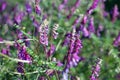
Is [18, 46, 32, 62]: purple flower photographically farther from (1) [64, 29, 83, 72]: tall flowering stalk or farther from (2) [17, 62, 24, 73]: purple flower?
(1) [64, 29, 83, 72]: tall flowering stalk

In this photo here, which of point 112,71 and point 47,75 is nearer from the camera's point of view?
point 47,75

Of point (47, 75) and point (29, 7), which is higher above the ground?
point (29, 7)

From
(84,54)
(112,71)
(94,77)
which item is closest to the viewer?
(94,77)

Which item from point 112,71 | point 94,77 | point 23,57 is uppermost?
point 23,57

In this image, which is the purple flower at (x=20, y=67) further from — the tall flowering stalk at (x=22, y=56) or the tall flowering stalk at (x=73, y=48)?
the tall flowering stalk at (x=73, y=48)

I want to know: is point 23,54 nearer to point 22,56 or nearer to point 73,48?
point 22,56

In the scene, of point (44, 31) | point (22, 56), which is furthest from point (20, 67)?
point (44, 31)

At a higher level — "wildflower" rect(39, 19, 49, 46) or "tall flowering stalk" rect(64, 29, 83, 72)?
"wildflower" rect(39, 19, 49, 46)

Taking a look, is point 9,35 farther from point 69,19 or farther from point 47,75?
point 47,75

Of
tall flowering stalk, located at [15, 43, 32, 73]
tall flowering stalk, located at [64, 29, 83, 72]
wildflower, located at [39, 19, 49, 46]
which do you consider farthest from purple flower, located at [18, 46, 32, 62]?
tall flowering stalk, located at [64, 29, 83, 72]

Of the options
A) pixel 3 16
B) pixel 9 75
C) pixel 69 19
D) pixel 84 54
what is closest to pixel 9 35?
pixel 3 16

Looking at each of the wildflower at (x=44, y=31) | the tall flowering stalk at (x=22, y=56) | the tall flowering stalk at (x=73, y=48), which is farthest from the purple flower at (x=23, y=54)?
the tall flowering stalk at (x=73, y=48)
